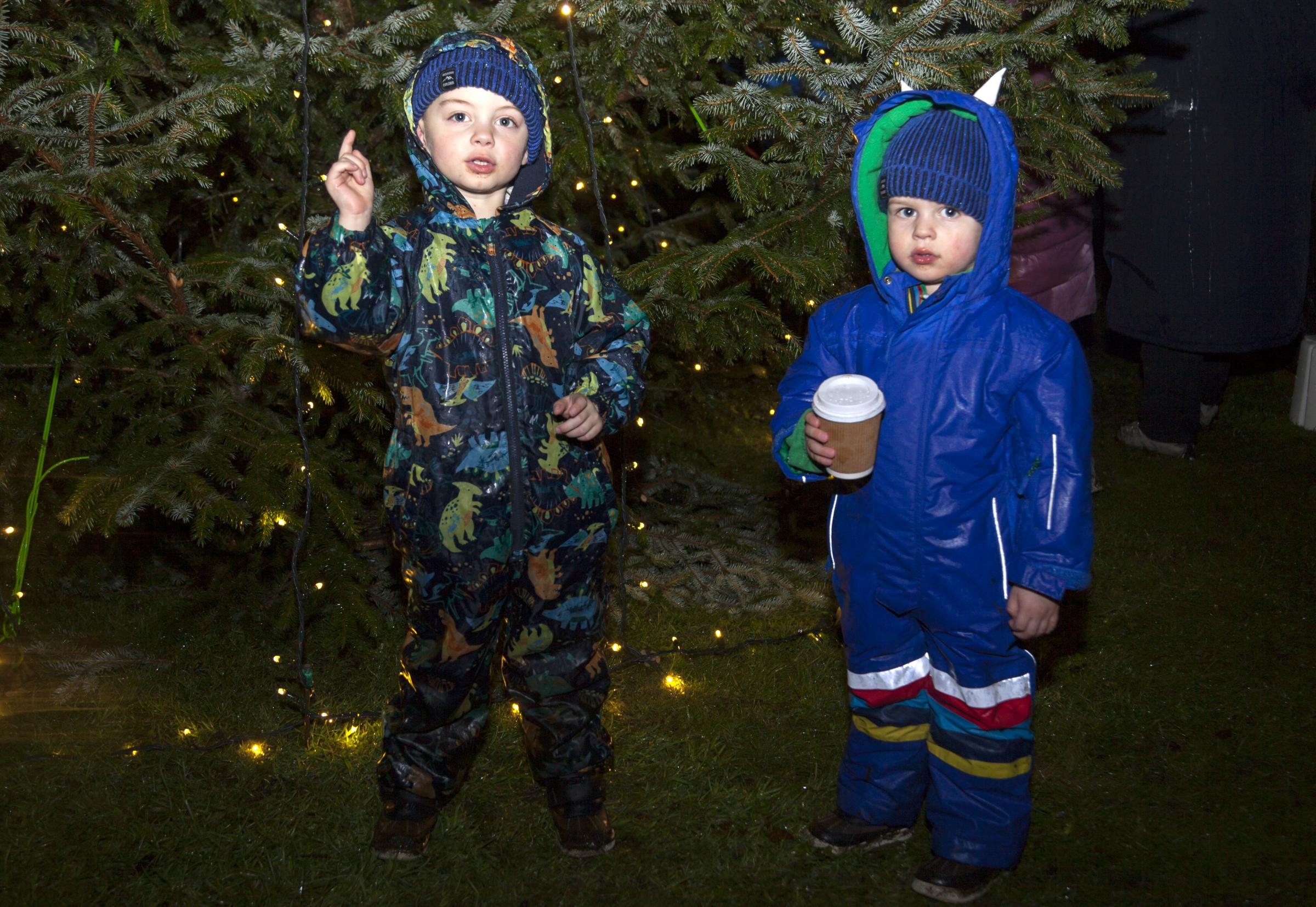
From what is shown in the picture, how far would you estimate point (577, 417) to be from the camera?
2.69 metres

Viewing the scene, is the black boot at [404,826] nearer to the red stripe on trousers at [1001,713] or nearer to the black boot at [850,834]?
the black boot at [850,834]

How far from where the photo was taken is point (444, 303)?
2.70 m

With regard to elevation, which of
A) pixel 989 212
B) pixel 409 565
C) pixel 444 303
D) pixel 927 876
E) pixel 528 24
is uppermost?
pixel 528 24

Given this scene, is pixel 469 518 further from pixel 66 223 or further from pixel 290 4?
pixel 290 4

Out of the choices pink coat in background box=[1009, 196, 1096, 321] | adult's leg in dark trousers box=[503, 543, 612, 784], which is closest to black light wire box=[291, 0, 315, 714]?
adult's leg in dark trousers box=[503, 543, 612, 784]

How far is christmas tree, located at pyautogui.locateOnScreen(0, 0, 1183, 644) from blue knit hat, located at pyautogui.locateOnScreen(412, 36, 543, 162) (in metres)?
0.50

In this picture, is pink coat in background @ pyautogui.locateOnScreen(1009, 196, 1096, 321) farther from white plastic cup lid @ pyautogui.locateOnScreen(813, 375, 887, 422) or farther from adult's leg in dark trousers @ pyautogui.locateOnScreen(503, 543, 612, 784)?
adult's leg in dark trousers @ pyautogui.locateOnScreen(503, 543, 612, 784)

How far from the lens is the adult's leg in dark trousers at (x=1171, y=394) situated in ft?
20.5

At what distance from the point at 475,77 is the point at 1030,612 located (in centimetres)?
191

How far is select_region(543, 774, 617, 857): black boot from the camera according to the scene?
319 centimetres

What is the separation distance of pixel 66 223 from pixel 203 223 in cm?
148

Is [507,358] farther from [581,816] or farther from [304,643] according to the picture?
[304,643]

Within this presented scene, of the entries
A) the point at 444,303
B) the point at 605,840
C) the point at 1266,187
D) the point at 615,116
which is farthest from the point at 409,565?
the point at 1266,187

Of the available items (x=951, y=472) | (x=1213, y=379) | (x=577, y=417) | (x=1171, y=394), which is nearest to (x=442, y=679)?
(x=577, y=417)
